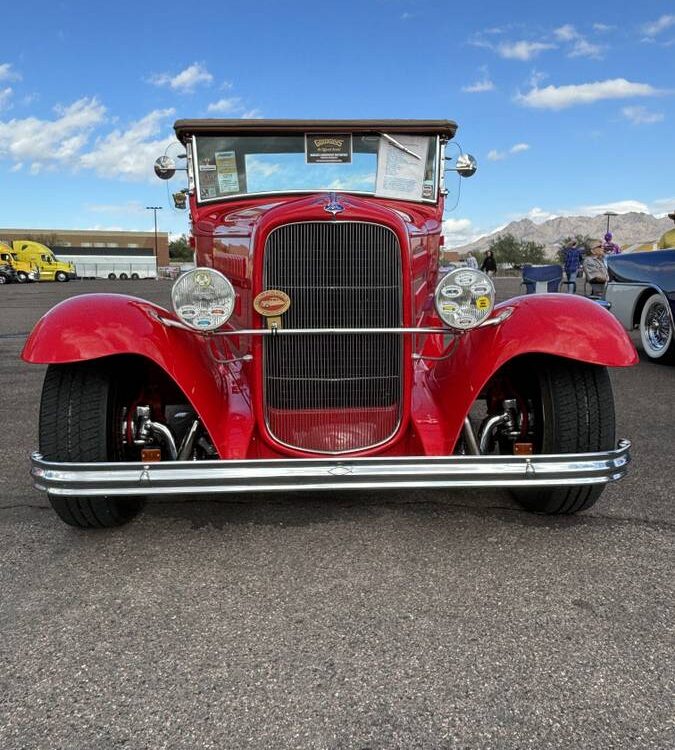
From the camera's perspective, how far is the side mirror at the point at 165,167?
12.2 feet

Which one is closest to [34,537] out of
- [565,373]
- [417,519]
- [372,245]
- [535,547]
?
[417,519]

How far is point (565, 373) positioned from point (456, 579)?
1013 millimetres

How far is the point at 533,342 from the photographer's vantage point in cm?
265

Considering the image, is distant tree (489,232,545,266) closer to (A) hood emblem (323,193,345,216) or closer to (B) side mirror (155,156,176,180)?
(B) side mirror (155,156,176,180)

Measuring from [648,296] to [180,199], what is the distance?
6.14 metres

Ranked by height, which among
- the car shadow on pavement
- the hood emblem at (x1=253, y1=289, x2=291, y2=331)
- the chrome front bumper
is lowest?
the car shadow on pavement

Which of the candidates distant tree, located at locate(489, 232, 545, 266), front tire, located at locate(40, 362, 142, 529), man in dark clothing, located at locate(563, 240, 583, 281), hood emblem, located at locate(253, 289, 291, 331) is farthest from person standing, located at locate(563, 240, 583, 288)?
distant tree, located at locate(489, 232, 545, 266)

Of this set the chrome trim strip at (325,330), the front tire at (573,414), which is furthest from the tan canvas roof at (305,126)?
the front tire at (573,414)

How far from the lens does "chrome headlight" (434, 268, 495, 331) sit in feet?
8.89

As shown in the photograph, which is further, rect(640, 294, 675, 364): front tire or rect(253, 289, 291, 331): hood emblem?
rect(640, 294, 675, 364): front tire

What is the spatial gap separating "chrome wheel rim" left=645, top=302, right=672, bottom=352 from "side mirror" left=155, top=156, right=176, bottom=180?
6.01 metres

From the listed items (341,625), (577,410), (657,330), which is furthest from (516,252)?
(341,625)

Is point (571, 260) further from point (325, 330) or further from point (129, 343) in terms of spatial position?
point (129, 343)

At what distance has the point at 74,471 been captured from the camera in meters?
2.38
